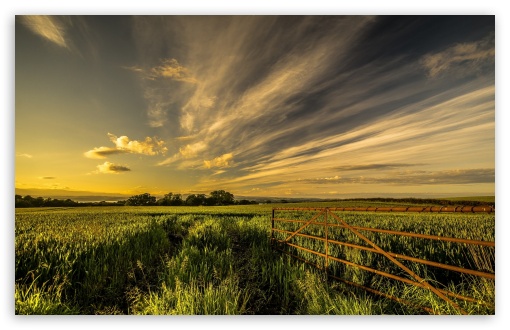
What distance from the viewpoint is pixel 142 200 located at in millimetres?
5449

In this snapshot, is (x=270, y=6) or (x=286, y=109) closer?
(x=270, y=6)

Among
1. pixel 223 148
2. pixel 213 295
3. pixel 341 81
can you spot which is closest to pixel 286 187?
pixel 223 148

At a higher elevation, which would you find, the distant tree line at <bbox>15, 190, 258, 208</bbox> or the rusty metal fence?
the distant tree line at <bbox>15, 190, 258, 208</bbox>

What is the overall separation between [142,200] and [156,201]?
243mm

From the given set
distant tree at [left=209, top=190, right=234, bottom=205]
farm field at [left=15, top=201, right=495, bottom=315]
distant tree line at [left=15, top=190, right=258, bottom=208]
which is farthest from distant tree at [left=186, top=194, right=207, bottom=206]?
farm field at [left=15, top=201, right=495, bottom=315]

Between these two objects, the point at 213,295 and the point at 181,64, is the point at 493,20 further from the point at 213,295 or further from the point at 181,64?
the point at 213,295

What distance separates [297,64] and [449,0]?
8.43 ft

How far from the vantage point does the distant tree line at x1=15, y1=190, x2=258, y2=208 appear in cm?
470

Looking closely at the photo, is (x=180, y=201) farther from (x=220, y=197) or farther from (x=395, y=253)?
(x=395, y=253)

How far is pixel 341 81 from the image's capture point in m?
5.18

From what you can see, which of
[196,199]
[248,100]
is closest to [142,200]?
[196,199]

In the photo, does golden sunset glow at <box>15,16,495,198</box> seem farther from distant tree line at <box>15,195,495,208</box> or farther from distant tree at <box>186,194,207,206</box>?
distant tree at <box>186,194,207,206</box>

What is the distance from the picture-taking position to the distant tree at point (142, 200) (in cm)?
536

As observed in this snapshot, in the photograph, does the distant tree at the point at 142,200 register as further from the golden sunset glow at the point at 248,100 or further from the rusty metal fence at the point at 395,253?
the rusty metal fence at the point at 395,253
